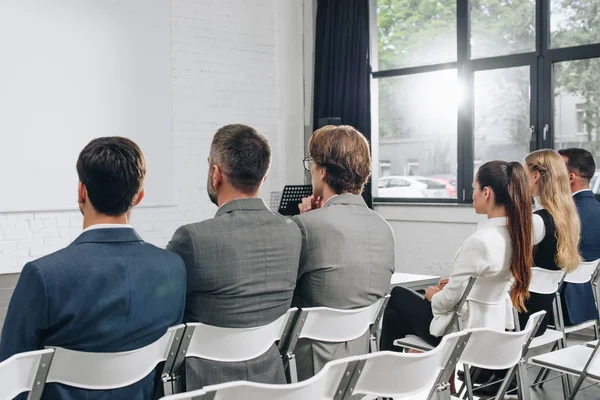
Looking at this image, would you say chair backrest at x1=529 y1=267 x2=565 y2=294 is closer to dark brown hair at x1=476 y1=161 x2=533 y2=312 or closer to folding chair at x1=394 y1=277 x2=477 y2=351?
dark brown hair at x1=476 y1=161 x2=533 y2=312

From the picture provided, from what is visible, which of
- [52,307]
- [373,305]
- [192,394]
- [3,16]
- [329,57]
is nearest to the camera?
[192,394]

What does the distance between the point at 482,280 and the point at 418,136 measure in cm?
392

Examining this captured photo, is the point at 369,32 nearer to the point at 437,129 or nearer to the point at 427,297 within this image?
the point at 437,129

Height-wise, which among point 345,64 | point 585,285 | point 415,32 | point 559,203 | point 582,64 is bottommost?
point 585,285

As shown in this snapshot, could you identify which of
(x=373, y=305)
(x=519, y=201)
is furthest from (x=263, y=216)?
(x=519, y=201)

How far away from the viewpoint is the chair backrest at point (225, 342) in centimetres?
195

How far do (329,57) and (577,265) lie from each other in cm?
436

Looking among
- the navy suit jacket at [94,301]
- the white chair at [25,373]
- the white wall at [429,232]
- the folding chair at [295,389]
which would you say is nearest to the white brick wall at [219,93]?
the white wall at [429,232]

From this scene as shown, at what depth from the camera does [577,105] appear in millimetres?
5602

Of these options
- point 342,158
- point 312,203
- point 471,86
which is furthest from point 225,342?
point 471,86

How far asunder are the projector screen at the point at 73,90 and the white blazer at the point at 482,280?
3.59 m

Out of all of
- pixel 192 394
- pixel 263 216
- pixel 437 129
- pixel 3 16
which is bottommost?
pixel 192 394

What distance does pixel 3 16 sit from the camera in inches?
205

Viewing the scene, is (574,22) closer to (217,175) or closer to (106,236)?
(217,175)
